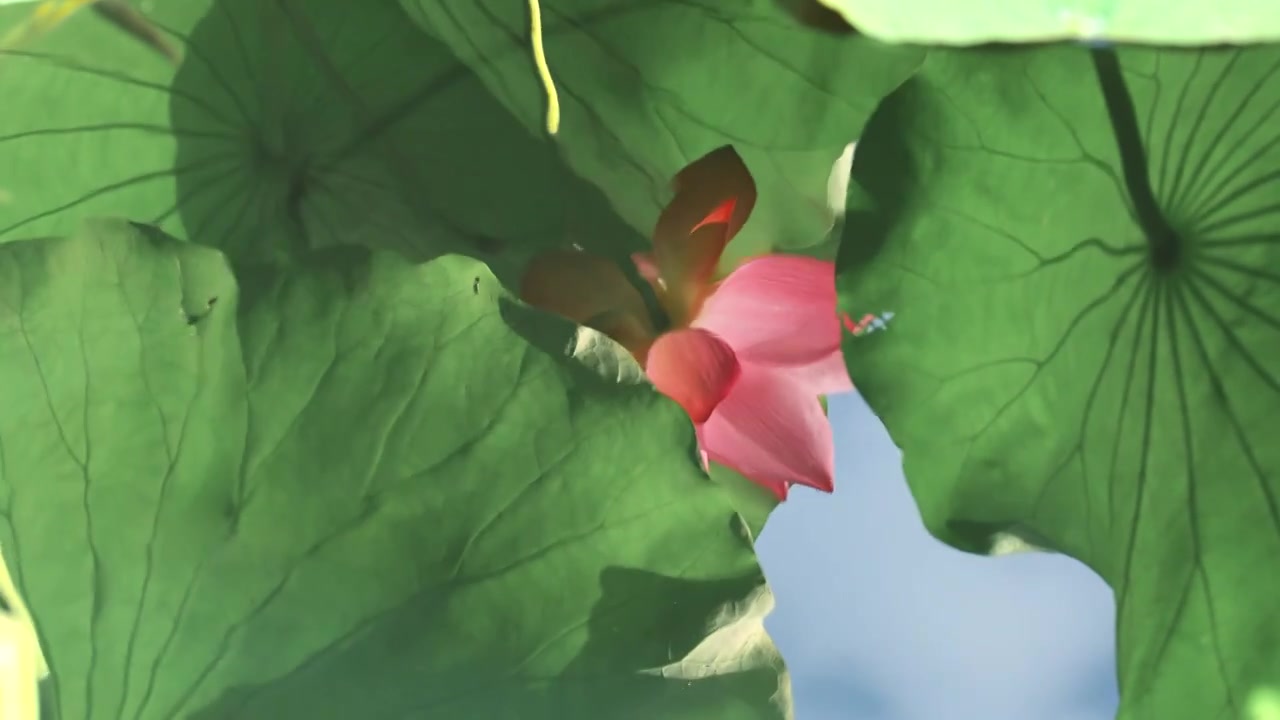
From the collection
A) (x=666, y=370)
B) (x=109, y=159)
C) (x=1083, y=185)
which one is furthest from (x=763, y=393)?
(x=109, y=159)

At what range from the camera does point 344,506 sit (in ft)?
1.28

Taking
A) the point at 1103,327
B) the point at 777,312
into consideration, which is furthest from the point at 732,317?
the point at 1103,327

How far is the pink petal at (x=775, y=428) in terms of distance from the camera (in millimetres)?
418

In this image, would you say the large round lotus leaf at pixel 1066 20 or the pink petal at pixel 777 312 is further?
the pink petal at pixel 777 312

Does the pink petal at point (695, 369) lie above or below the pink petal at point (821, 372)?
above

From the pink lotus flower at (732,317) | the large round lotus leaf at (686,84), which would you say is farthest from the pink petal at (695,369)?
the large round lotus leaf at (686,84)

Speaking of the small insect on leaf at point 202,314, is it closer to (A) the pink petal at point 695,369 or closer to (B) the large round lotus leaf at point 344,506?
(B) the large round lotus leaf at point 344,506

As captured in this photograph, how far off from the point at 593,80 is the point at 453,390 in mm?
158

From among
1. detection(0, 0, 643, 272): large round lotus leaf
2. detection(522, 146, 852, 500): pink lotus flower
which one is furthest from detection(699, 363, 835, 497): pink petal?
detection(0, 0, 643, 272): large round lotus leaf

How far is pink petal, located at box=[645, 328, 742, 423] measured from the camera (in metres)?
0.38

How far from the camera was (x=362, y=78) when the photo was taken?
1.56ft

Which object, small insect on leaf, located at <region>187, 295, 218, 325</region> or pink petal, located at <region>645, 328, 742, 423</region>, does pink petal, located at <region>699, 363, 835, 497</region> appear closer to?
pink petal, located at <region>645, 328, 742, 423</region>

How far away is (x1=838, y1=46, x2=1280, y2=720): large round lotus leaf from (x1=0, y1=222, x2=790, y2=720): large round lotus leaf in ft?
0.37

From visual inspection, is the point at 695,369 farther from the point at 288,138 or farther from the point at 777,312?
the point at 288,138
